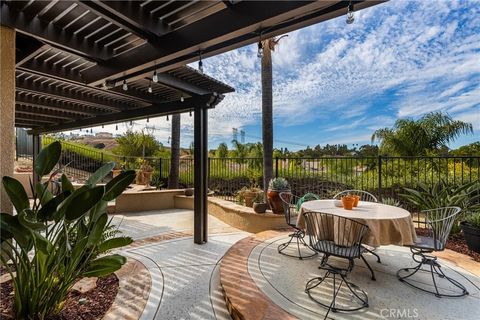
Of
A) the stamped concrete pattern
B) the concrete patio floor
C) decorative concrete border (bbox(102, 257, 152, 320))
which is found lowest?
the concrete patio floor

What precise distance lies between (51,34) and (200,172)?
2.64 metres

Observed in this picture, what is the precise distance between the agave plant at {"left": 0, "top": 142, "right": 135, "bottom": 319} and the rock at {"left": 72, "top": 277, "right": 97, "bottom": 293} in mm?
454

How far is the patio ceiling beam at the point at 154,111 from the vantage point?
406cm

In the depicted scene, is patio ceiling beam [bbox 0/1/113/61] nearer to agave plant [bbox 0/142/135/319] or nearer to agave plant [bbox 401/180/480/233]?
agave plant [bbox 0/142/135/319]

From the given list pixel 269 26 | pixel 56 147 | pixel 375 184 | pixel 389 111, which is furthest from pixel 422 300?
pixel 389 111

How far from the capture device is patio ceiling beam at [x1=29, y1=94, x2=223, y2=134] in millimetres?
4062

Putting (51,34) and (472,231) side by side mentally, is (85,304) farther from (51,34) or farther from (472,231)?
(472,231)

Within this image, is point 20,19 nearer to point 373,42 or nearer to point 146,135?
point 146,135

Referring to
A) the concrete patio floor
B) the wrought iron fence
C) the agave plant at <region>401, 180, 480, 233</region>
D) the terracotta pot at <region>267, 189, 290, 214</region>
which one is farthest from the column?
the agave plant at <region>401, 180, 480, 233</region>

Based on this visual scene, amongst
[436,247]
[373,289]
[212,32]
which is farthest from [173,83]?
[436,247]

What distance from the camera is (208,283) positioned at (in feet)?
9.45

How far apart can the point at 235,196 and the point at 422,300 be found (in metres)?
4.84

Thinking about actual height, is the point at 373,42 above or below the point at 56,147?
above

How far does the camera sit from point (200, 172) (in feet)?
14.0
